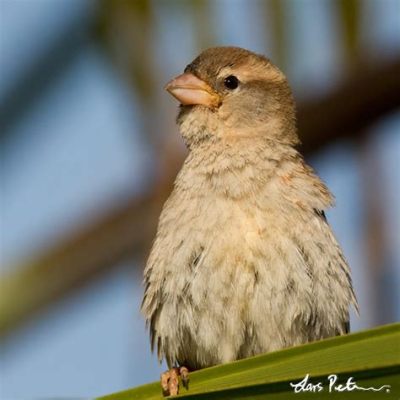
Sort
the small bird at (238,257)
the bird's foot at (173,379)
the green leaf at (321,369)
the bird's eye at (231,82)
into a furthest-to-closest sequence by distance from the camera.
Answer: the bird's eye at (231,82) → the small bird at (238,257) → the bird's foot at (173,379) → the green leaf at (321,369)

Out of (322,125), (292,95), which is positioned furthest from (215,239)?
(292,95)

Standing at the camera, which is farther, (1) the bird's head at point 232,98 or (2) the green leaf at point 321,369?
(1) the bird's head at point 232,98

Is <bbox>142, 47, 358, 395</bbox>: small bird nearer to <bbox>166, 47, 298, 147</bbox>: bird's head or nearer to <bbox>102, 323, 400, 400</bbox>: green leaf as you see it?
<bbox>166, 47, 298, 147</bbox>: bird's head

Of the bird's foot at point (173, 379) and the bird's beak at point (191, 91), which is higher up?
the bird's beak at point (191, 91)

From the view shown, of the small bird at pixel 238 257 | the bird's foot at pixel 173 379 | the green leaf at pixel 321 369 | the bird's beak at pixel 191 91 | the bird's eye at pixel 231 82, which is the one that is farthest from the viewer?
the bird's eye at pixel 231 82

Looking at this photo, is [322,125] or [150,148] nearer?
[322,125]

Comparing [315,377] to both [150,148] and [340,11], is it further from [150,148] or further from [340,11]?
[150,148]
